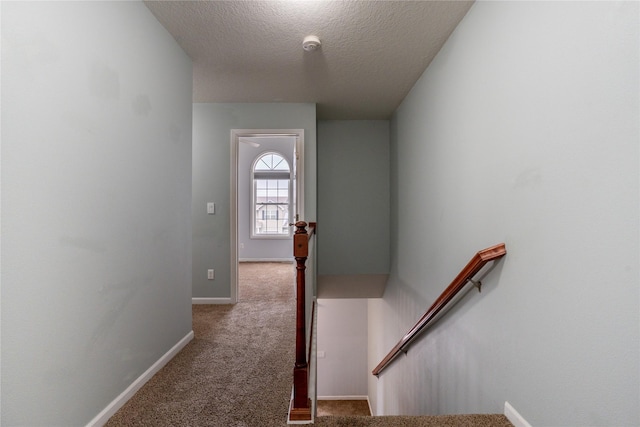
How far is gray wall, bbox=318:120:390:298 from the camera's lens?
486cm

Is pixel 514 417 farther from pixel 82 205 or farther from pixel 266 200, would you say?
pixel 266 200

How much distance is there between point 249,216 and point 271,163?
1306 mm

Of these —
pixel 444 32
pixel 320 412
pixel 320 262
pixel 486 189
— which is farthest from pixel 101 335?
pixel 320 412

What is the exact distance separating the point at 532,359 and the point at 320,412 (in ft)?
19.0

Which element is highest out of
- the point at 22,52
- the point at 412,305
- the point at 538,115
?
the point at 22,52

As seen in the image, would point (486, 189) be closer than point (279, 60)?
Yes

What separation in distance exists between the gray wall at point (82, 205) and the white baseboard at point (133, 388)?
0.18ft

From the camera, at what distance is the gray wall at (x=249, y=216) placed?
721 centimetres

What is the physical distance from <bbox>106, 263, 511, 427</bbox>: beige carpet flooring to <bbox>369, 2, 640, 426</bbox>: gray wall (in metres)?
0.48

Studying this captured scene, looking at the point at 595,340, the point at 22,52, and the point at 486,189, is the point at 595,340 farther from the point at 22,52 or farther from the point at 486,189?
the point at 22,52

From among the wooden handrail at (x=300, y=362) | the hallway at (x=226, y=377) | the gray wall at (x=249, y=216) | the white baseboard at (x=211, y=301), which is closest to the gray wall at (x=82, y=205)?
the hallway at (x=226, y=377)

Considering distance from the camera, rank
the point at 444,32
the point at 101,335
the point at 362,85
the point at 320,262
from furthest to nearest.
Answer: the point at 320,262 < the point at 362,85 < the point at 444,32 < the point at 101,335

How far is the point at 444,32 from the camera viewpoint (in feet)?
7.83

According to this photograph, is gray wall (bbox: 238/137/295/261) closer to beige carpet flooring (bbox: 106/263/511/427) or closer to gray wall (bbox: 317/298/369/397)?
gray wall (bbox: 317/298/369/397)
